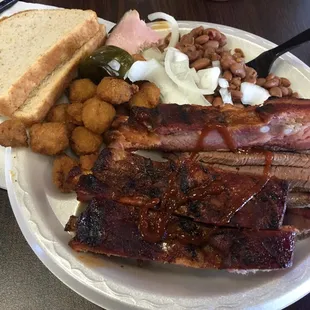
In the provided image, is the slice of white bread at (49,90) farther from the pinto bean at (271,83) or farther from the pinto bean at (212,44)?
the pinto bean at (271,83)

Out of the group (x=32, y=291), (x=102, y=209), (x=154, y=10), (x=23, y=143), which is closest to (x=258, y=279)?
(x=102, y=209)

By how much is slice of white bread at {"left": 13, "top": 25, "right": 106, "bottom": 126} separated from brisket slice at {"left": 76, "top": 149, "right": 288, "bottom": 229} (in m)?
0.67

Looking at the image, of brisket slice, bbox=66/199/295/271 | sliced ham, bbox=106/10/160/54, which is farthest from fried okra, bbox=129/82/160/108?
brisket slice, bbox=66/199/295/271

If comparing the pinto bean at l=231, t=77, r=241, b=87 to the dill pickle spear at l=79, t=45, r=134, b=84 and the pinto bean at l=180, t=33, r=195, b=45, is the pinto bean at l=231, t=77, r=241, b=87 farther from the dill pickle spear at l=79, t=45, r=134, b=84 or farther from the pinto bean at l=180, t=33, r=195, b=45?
the dill pickle spear at l=79, t=45, r=134, b=84

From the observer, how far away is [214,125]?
1938 millimetres

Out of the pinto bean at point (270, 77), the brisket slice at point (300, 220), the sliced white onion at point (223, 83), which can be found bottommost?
the brisket slice at point (300, 220)

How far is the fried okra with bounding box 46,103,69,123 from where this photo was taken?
88.0 inches

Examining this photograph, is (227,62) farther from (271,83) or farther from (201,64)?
(271,83)

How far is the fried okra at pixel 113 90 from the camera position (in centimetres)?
214

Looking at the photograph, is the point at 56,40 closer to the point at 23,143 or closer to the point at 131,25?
the point at 131,25

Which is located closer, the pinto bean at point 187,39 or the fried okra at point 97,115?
the fried okra at point 97,115

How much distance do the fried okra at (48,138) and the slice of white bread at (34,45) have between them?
1.16 ft

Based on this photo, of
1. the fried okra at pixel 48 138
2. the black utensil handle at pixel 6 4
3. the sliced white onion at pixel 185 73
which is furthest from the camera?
the black utensil handle at pixel 6 4

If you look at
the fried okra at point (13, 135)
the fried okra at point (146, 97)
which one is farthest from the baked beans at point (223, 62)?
the fried okra at point (13, 135)
